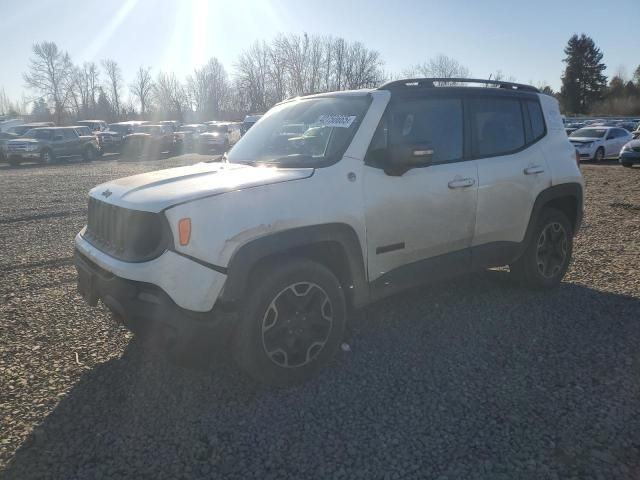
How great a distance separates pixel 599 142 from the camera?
22.9m

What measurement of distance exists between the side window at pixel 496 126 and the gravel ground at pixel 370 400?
145 centimetres

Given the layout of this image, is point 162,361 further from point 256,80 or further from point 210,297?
point 256,80

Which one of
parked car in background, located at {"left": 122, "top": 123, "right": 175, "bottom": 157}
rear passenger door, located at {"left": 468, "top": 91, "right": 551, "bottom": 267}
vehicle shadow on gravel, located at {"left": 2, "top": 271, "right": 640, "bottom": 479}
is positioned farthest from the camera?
parked car in background, located at {"left": 122, "top": 123, "right": 175, "bottom": 157}

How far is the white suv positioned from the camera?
2945 mm

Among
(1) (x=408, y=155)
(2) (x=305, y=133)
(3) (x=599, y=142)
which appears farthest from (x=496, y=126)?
(3) (x=599, y=142)

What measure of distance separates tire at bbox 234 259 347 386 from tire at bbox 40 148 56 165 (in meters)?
26.4

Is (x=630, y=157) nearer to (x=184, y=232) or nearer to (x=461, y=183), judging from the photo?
(x=461, y=183)

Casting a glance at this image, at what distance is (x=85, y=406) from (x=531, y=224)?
3.99 m

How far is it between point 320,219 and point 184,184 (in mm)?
911

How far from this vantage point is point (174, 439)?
2.82 metres

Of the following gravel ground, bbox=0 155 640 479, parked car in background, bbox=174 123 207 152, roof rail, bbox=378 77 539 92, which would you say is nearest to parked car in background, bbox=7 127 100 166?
parked car in background, bbox=174 123 207 152

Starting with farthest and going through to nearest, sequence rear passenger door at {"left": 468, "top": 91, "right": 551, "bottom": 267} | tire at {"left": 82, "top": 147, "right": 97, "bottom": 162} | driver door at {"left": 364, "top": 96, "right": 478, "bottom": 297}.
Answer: tire at {"left": 82, "top": 147, "right": 97, "bottom": 162} → rear passenger door at {"left": 468, "top": 91, "right": 551, "bottom": 267} → driver door at {"left": 364, "top": 96, "right": 478, "bottom": 297}

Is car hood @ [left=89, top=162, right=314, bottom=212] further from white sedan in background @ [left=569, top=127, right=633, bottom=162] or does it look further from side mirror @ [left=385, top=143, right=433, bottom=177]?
white sedan in background @ [left=569, top=127, right=633, bottom=162]

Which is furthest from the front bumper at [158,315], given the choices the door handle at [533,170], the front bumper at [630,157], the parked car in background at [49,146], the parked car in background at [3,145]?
the parked car in background at [3,145]
